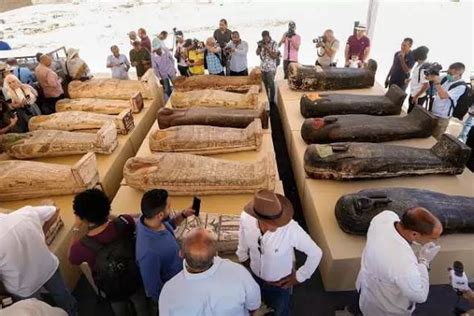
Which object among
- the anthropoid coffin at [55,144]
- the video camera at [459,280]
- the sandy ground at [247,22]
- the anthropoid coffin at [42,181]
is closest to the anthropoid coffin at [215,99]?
the anthropoid coffin at [55,144]

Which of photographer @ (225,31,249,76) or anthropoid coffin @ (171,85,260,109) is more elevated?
photographer @ (225,31,249,76)

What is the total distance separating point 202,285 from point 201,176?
191 centimetres

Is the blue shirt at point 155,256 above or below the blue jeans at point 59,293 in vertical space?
above

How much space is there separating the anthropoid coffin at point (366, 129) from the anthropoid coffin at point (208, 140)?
695 millimetres

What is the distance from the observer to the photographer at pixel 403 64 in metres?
5.83

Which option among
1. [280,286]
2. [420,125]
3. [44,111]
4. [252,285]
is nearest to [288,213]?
Result: [252,285]

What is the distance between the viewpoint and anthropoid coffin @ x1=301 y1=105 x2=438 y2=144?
168 inches

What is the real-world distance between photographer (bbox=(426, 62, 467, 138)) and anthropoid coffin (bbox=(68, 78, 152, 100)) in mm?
4485

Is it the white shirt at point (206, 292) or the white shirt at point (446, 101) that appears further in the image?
the white shirt at point (446, 101)

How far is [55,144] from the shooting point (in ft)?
14.4

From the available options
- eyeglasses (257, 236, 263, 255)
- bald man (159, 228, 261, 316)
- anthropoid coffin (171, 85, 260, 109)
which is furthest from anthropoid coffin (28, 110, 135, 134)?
bald man (159, 228, 261, 316)

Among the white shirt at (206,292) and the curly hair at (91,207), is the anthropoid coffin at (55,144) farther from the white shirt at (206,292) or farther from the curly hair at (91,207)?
the white shirt at (206,292)

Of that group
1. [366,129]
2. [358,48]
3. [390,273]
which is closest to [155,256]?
[390,273]

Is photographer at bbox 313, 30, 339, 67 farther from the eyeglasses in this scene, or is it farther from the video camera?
the eyeglasses
